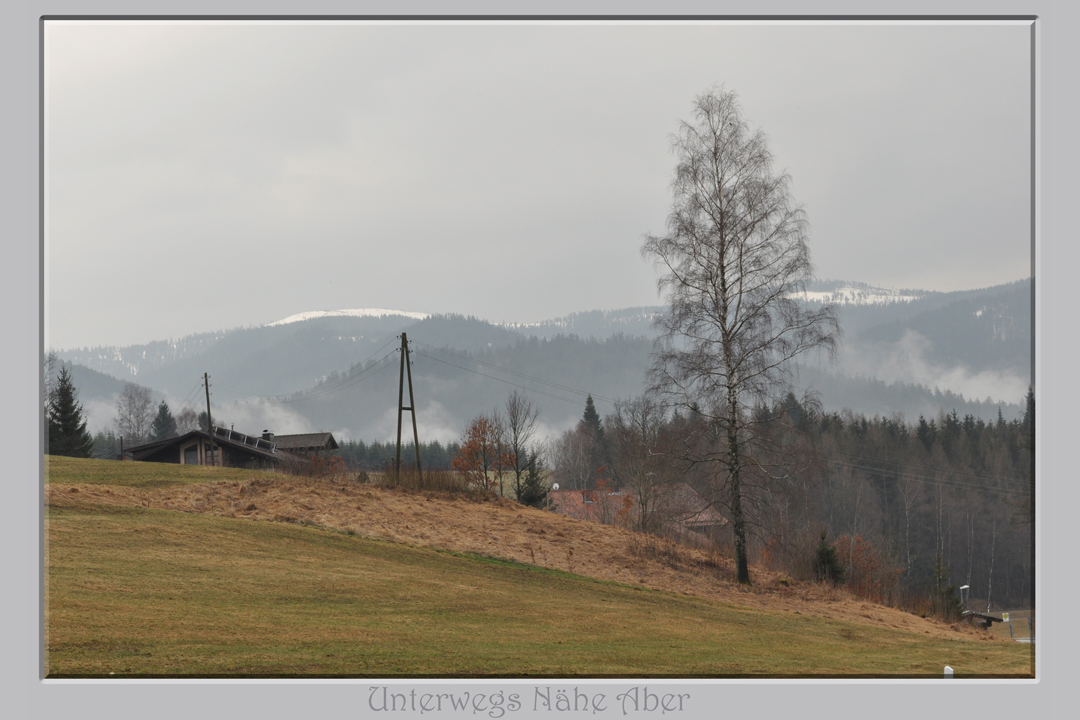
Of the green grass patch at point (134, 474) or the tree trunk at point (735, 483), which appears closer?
the tree trunk at point (735, 483)

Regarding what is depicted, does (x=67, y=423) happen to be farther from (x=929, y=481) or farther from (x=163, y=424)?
(x=929, y=481)

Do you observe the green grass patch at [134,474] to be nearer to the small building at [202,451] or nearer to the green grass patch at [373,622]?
the green grass patch at [373,622]

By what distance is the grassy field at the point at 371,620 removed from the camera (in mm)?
10734

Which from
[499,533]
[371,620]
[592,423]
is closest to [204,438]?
[499,533]

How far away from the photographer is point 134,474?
26.7m

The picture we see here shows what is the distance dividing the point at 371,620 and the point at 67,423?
171ft

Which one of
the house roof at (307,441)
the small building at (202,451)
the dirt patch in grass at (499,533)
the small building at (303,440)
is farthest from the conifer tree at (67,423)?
the dirt patch in grass at (499,533)

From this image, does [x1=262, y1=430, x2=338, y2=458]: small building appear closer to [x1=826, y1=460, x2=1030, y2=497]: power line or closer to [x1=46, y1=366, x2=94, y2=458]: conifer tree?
[x1=46, y1=366, x2=94, y2=458]: conifer tree

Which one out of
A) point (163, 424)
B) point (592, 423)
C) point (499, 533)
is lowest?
point (592, 423)

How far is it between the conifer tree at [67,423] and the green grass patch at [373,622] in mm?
37449

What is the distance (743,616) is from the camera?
17469 mm
